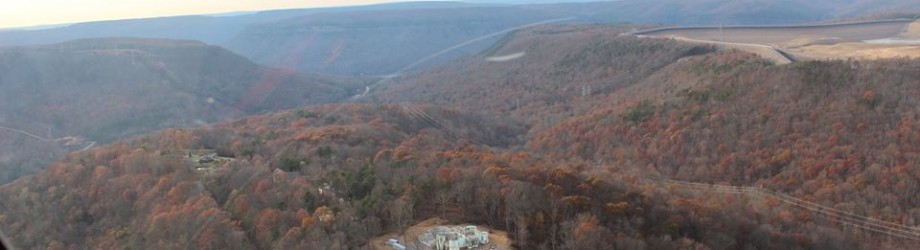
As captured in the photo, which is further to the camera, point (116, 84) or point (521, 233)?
point (116, 84)

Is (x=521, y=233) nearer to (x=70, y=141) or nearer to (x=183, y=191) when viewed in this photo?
(x=183, y=191)

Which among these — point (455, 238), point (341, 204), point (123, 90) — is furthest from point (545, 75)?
point (455, 238)

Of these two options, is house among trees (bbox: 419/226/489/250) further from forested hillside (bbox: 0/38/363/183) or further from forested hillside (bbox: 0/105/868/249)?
forested hillside (bbox: 0/38/363/183)

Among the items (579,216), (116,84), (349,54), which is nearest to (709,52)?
(579,216)

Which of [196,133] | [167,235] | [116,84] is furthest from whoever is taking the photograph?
[116,84]

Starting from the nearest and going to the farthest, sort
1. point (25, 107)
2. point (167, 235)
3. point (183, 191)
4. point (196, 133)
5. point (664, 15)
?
point (167, 235) → point (183, 191) → point (196, 133) → point (25, 107) → point (664, 15)

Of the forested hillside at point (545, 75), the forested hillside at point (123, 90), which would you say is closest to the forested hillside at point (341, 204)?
the forested hillside at point (545, 75)

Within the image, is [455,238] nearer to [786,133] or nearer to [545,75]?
[786,133]

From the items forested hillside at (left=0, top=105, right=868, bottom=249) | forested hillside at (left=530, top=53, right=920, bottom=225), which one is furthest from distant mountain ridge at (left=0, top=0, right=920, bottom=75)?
forested hillside at (left=0, top=105, right=868, bottom=249)
